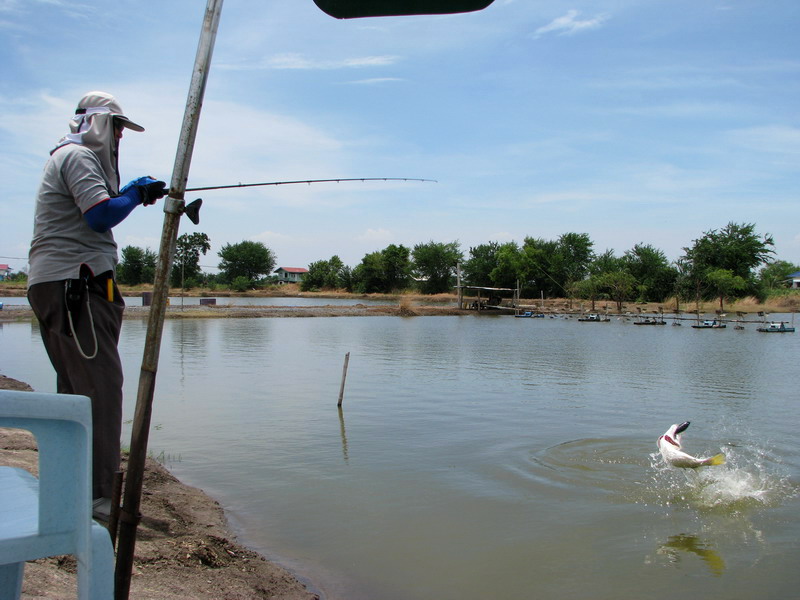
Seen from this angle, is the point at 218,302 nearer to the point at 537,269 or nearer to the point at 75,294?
the point at 537,269

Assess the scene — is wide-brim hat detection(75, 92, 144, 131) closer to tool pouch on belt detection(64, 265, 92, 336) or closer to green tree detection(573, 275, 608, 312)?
tool pouch on belt detection(64, 265, 92, 336)

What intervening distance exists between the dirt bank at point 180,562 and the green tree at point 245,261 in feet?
361

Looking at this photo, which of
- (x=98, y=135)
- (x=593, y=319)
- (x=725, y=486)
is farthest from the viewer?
(x=593, y=319)

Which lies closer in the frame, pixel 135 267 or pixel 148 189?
pixel 148 189

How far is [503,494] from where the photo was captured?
25.3 ft

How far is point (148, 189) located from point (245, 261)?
115 meters

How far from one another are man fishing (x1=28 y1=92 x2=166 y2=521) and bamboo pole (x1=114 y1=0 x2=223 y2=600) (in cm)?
38

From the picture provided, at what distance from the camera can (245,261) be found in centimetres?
11538

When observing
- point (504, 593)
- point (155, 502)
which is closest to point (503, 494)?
point (504, 593)

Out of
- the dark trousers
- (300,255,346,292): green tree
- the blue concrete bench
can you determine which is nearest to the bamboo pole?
the dark trousers

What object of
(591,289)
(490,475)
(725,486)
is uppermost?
(591,289)

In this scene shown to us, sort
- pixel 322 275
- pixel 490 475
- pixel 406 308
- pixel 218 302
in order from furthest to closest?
1. pixel 322 275
2. pixel 218 302
3. pixel 406 308
4. pixel 490 475

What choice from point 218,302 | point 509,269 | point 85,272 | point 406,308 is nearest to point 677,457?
point 85,272

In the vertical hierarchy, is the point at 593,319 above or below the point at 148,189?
below
